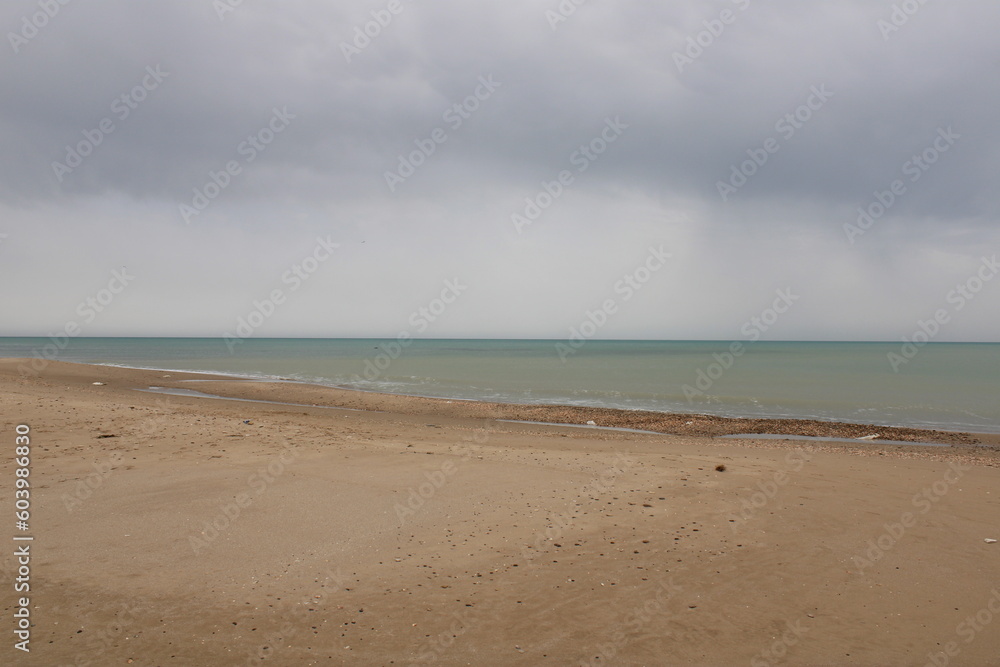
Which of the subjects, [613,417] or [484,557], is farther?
[613,417]

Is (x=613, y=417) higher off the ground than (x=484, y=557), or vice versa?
(x=484, y=557)

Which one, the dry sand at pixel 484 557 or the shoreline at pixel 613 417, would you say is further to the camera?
the shoreline at pixel 613 417

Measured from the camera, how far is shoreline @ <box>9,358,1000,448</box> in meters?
18.1

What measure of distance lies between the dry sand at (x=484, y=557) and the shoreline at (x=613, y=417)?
6467 millimetres

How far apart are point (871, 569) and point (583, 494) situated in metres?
3.87

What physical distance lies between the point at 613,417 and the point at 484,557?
15415 millimetres

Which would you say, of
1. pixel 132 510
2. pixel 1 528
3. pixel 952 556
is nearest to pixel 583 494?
pixel 952 556

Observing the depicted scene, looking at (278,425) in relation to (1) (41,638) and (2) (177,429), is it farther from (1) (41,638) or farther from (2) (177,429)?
(1) (41,638)

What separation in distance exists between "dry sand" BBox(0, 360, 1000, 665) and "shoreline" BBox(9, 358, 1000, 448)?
6467 mm

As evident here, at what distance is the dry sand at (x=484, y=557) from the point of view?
4.72m

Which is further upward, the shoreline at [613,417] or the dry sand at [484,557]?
the dry sand at [484,557]

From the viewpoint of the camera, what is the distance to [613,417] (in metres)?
21.1

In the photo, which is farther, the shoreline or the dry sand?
the shoreline

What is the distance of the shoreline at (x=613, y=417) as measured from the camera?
18.1 m
